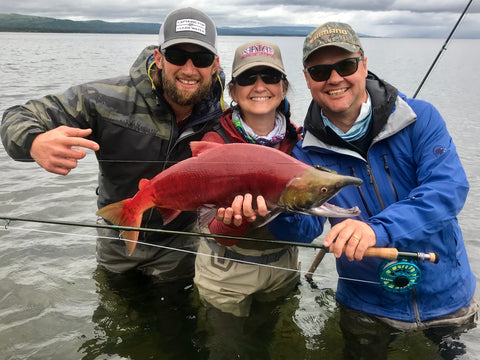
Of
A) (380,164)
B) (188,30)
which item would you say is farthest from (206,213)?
(188,30)

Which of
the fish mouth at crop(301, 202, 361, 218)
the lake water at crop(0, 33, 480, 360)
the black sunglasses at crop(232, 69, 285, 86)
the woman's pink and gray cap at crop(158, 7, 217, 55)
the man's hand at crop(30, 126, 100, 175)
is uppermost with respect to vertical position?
the woman's pink and gray cap at crop(158, 7, 217, 55)

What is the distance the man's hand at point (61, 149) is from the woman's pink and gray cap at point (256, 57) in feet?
4.63

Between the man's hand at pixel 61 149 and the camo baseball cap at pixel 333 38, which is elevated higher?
the camo baseball cap at pixel 333 38

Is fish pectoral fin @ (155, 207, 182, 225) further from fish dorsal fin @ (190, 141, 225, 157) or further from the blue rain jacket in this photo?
the blue rain jacket

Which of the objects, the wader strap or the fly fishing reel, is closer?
the fly fishing reel

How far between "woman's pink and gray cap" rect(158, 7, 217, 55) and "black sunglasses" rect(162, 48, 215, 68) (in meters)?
0.05

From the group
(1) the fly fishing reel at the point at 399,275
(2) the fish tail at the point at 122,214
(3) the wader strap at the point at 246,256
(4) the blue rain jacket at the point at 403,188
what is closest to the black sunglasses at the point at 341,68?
(4) the blue rain jacket at the point at 403,188

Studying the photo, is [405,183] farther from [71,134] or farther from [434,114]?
[71,134]

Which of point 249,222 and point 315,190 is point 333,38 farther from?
point 249,222

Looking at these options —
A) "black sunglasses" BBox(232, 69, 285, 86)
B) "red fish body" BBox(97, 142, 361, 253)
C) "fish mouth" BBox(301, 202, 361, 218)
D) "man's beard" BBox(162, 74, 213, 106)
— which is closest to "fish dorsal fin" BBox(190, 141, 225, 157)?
"red fish body" BBox(97, 142, 361, 253)

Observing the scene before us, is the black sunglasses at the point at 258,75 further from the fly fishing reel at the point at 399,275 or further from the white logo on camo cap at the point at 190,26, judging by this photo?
the fly fishing reel at the point at 399,275

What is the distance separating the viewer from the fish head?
103 inches

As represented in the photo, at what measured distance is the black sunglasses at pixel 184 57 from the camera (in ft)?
12.6

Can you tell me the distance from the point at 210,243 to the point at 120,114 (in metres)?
1.43
